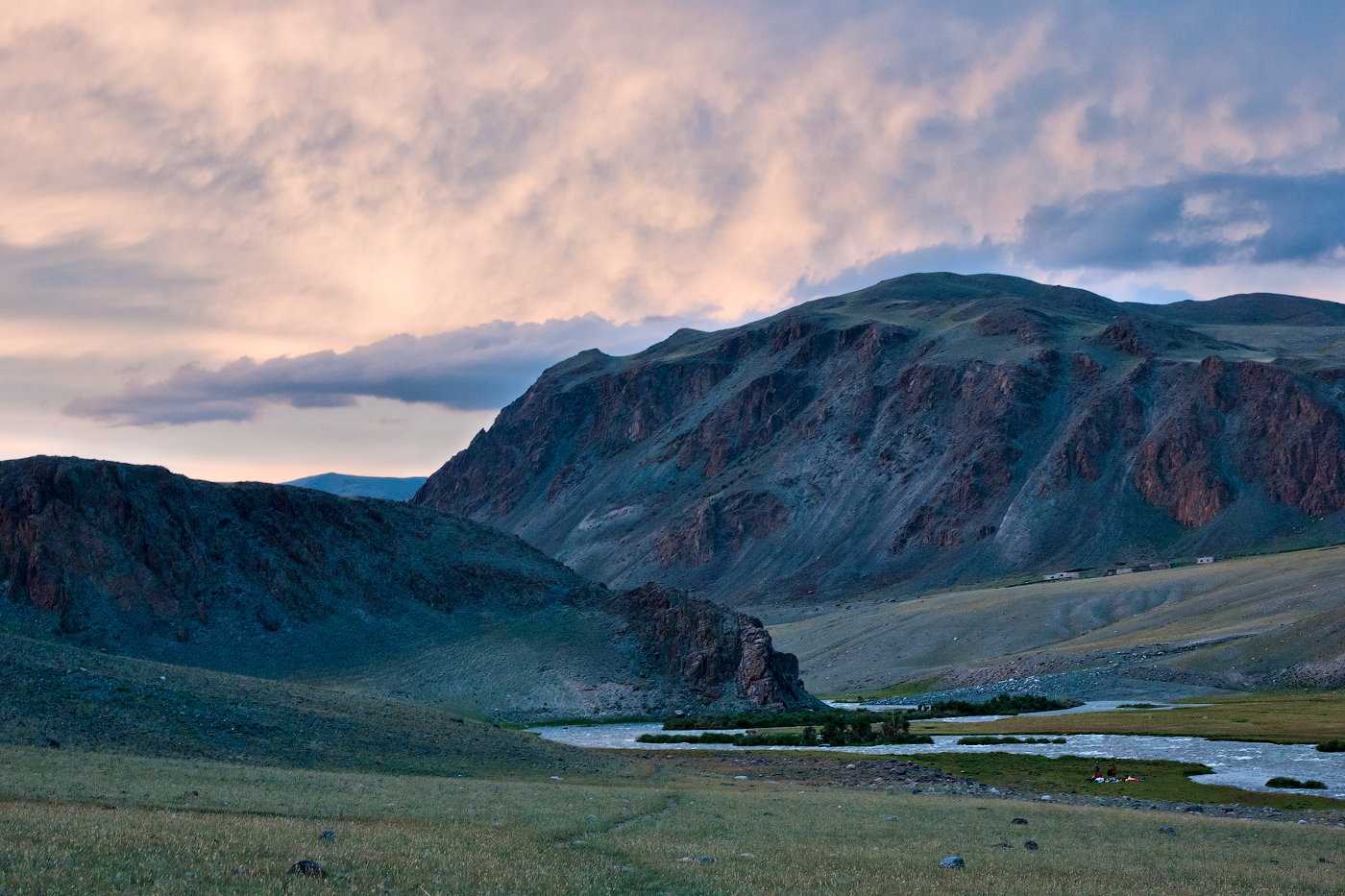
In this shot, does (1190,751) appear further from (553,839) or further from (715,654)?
(553,839)

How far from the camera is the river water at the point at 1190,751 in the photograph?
49.1 metres

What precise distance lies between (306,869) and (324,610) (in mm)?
87188

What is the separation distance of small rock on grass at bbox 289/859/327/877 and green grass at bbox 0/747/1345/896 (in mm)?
193

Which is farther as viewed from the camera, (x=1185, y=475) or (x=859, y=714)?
(x=1185, y=475)

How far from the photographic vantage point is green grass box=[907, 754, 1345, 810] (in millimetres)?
42594

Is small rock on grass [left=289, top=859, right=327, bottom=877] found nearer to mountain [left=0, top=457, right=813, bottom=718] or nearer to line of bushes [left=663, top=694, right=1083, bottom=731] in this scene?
line of bushes [left=663, top=694, right=1083, bottom=731]

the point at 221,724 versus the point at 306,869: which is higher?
the point at 306,869

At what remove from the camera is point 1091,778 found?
48.7 metres

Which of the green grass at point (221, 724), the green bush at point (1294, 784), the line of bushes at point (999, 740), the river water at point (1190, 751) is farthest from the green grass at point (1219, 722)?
the green grass at point (221, 724)

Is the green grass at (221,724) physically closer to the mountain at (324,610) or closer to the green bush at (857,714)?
the green bush at (857,714)

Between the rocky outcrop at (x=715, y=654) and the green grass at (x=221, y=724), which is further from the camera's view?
the rocky outcrop at (x=715, y=654)

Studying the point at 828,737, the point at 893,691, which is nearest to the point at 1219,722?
the point at 828,737

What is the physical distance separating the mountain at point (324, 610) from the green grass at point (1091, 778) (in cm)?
3618

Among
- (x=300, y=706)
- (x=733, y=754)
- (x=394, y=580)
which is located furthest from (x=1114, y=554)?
(x=300, y=706)
